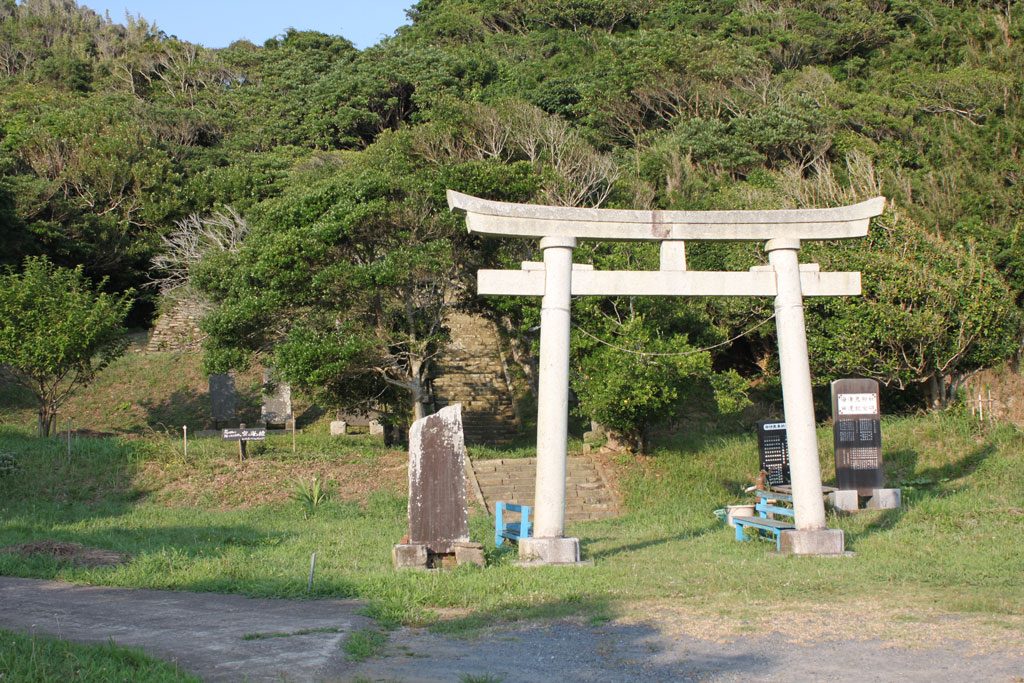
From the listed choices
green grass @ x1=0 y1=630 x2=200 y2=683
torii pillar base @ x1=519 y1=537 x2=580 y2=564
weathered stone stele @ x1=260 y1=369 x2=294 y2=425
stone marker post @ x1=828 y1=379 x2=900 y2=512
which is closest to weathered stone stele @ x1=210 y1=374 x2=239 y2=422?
weathered stone stele @ x1=260 y1=369 x2=294 y2=425

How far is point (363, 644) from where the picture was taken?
7430 mm

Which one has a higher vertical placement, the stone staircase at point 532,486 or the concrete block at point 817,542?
the stone staircase at point 532,486

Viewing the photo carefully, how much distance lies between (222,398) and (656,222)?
17.1 m

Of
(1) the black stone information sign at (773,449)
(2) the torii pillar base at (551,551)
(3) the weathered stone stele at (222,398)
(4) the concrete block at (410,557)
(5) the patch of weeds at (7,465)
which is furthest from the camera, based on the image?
(3) the weathered stone stele at (222,398)

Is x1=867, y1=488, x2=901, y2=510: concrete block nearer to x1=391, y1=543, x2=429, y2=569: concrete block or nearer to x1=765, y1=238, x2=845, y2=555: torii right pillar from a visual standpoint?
x1=765, y1=238, x2=845, y2=555: torii right pillar

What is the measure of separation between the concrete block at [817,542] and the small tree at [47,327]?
653 inches

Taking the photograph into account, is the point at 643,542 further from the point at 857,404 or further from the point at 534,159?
the point at 534,159

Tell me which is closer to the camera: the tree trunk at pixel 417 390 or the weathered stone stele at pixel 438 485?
the weathered stone stele at pixel 438 485

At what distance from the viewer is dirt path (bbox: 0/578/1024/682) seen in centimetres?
669

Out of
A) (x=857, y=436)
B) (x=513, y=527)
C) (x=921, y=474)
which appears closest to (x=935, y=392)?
(x=921, y=474)

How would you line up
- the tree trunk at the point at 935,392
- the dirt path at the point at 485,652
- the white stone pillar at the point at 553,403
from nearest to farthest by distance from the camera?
the dirt path at the point at 485,652, the white stone pillar at the point at 553,403, the tree trunk at the point at 935,392

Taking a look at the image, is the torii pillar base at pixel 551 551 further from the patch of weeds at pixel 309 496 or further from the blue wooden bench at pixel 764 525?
the patch of weeds at pixel 309 496

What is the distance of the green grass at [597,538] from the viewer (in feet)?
31.4

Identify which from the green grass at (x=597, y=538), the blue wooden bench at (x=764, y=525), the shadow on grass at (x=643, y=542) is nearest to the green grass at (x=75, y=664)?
the green grass at (x=597, y=538)
